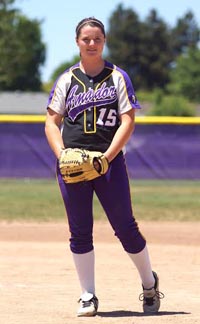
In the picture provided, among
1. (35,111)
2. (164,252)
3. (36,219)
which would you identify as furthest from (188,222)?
(35,111)

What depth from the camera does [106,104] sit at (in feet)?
19.3

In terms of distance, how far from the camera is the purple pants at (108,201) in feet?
19.3

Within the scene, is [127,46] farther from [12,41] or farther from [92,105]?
[92,105]

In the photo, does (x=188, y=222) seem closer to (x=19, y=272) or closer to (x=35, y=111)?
(x=19, y=272)

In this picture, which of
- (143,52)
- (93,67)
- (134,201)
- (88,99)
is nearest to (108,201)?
(88,99)

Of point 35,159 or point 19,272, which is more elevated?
point 19,272

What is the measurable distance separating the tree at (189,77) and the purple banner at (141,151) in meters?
55.8

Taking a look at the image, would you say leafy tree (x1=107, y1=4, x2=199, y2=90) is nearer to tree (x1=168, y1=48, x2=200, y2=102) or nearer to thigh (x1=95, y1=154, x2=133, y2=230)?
tree (x1=168, y1=48, x2=200, y2=102)

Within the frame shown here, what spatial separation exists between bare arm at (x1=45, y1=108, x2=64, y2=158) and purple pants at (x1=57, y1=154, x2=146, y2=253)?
20 centimetres

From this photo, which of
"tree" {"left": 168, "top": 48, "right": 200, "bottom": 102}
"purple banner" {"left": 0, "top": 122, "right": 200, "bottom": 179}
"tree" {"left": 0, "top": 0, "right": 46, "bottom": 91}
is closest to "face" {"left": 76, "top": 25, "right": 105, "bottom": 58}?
"purple banner" {"left": 0, "top": 122, "right": 200, "bottom": 179}

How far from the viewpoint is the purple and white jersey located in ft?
19.2

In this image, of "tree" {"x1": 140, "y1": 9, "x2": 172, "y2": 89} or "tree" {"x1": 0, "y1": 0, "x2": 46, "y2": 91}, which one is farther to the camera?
"tree" {"x1": 140, "y1": 9, "x2": 172, "y2": 89}

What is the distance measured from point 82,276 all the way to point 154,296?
52 centimetres

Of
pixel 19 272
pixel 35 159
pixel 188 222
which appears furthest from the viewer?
pixel 35 159
